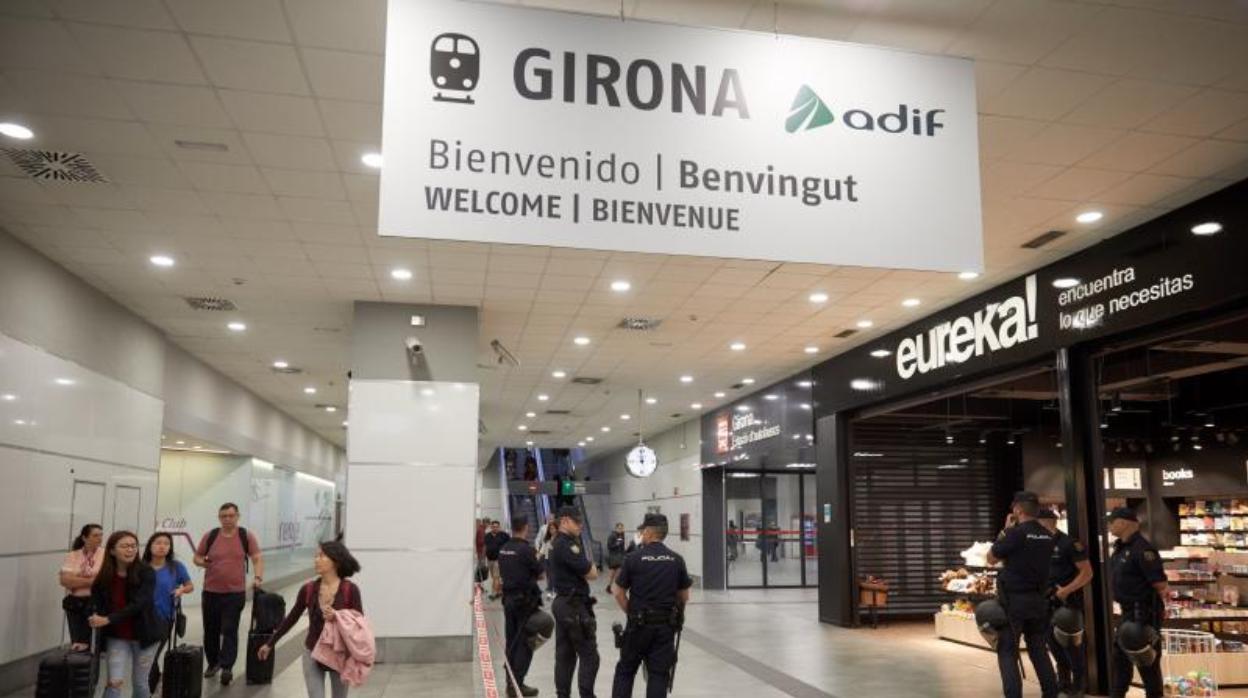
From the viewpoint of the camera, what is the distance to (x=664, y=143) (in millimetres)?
3535

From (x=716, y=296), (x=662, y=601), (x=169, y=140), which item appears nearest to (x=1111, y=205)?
(x=716, y=296)

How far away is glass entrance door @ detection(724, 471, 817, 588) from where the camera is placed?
1964 centimetres

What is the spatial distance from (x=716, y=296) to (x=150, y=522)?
22.6 feet

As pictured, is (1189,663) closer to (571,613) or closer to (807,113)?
(571,613)

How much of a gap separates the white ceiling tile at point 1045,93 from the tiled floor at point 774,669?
4765 mm

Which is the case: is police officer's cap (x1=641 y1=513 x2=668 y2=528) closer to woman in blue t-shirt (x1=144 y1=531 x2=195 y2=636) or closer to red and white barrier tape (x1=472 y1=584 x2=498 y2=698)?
red and white barrier tape (x1=472 y1=584 x2=498 y2=698)

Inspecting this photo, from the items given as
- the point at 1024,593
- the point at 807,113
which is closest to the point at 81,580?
the point at 807,113

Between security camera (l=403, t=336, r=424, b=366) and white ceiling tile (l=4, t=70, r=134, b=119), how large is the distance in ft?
14.9

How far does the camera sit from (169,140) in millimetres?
5852

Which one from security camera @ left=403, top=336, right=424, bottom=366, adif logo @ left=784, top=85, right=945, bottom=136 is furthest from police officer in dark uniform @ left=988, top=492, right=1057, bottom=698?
security camera @ left=403, top=336, right=424, bottom=366

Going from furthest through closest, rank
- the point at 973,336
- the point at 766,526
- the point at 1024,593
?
the point at 766,526, the point at 973,336, the point at 1024,593

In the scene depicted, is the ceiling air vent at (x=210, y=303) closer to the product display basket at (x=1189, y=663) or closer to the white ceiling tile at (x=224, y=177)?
the white ceiling tile at (x=224, y=177)

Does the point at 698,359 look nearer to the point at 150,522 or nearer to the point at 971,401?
the point at 971,401

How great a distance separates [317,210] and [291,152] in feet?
3.64
